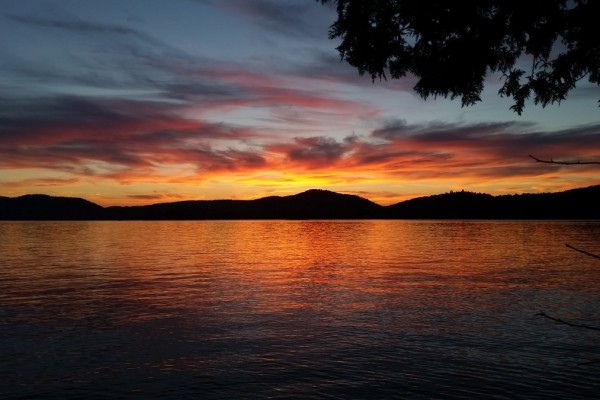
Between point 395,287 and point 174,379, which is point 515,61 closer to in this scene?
point 174,379

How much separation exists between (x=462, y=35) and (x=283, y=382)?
34.6 feet

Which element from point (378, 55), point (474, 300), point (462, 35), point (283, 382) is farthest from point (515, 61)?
point (474, 300)

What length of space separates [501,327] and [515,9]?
17.1 meters

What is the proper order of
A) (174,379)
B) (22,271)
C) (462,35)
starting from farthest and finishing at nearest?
(22,271), (174,379), (462,35)

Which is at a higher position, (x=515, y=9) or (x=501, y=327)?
(x=515, y=9)

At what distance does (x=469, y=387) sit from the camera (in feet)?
49.4

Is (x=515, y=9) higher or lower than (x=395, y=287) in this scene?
higher

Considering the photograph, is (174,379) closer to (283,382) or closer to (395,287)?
(283,382)

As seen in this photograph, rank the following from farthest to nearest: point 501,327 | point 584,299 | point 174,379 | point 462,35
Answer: point 584,299 → point 501,327 → point 174,379 → point 462,35

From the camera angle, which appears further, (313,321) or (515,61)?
(313,321)

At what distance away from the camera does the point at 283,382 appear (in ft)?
51.1

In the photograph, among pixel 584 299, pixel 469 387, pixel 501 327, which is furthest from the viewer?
pixel 584 299

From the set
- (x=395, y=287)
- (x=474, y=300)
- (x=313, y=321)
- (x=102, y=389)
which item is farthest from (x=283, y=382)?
(x=395, y=287)

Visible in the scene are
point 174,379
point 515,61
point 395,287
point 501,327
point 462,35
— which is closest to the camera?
point 462,35
